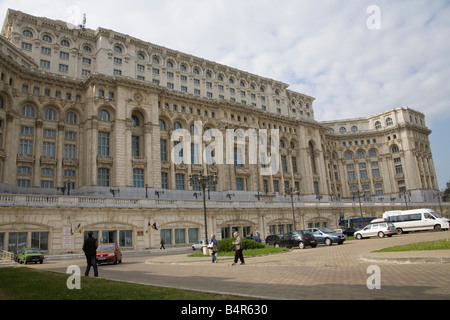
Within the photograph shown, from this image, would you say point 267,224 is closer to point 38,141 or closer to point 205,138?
point 205,138

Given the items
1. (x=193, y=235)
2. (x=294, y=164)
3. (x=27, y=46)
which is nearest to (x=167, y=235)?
(x=193, y=235)

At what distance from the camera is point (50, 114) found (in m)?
53.0

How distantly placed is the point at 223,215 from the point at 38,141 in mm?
29314

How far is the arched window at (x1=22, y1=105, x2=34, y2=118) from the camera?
50.9 m

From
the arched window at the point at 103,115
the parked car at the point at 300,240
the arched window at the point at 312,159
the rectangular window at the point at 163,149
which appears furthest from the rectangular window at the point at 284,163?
the parked car at the point at 300,240

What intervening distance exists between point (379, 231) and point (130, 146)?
3742 centimetres

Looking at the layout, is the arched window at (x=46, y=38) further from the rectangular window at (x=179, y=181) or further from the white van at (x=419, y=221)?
the white van at (x=419, y=221)

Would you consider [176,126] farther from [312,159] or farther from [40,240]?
[312,159]

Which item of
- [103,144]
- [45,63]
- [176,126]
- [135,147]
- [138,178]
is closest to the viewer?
[103,144]

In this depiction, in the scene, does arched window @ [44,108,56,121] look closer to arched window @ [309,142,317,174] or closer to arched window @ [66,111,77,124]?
arched window @ [66,111,77,124]

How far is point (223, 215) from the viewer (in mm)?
47500
